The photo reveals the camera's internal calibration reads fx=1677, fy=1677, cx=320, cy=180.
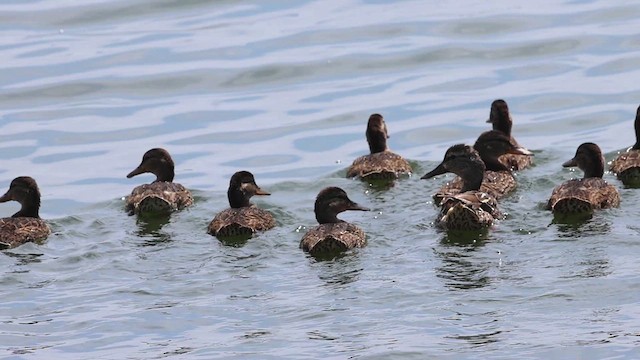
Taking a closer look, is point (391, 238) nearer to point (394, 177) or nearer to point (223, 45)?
point (394, 177)

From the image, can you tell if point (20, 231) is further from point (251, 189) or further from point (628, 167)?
point (628, 167)

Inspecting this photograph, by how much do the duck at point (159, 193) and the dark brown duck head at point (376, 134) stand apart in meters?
2.13

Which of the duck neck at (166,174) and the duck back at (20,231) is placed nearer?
the duck back at (20,231)

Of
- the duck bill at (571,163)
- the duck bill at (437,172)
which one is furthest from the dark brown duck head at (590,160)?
the duck bill at (437,172)

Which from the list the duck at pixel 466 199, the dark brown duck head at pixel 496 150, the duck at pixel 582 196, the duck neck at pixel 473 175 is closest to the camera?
the duck at pixel 466 199

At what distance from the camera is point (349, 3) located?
25.2m

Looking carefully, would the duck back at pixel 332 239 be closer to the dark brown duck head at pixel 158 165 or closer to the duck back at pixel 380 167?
the duck back at pixel 380 167

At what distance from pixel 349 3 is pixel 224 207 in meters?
9.37

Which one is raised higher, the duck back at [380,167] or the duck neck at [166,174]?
the duck neck at [166,174]

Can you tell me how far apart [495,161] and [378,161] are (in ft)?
3.91

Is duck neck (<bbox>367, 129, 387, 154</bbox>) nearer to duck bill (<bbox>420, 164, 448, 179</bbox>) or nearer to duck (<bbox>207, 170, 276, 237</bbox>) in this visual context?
duck bill (<bbox>420, 164, 448, 179</bbox>)


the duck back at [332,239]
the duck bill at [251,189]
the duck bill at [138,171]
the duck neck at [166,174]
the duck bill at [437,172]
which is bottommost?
the duck back at [332,239]

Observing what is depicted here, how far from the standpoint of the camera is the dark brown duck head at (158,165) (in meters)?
16.9

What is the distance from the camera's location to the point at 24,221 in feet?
50.2
